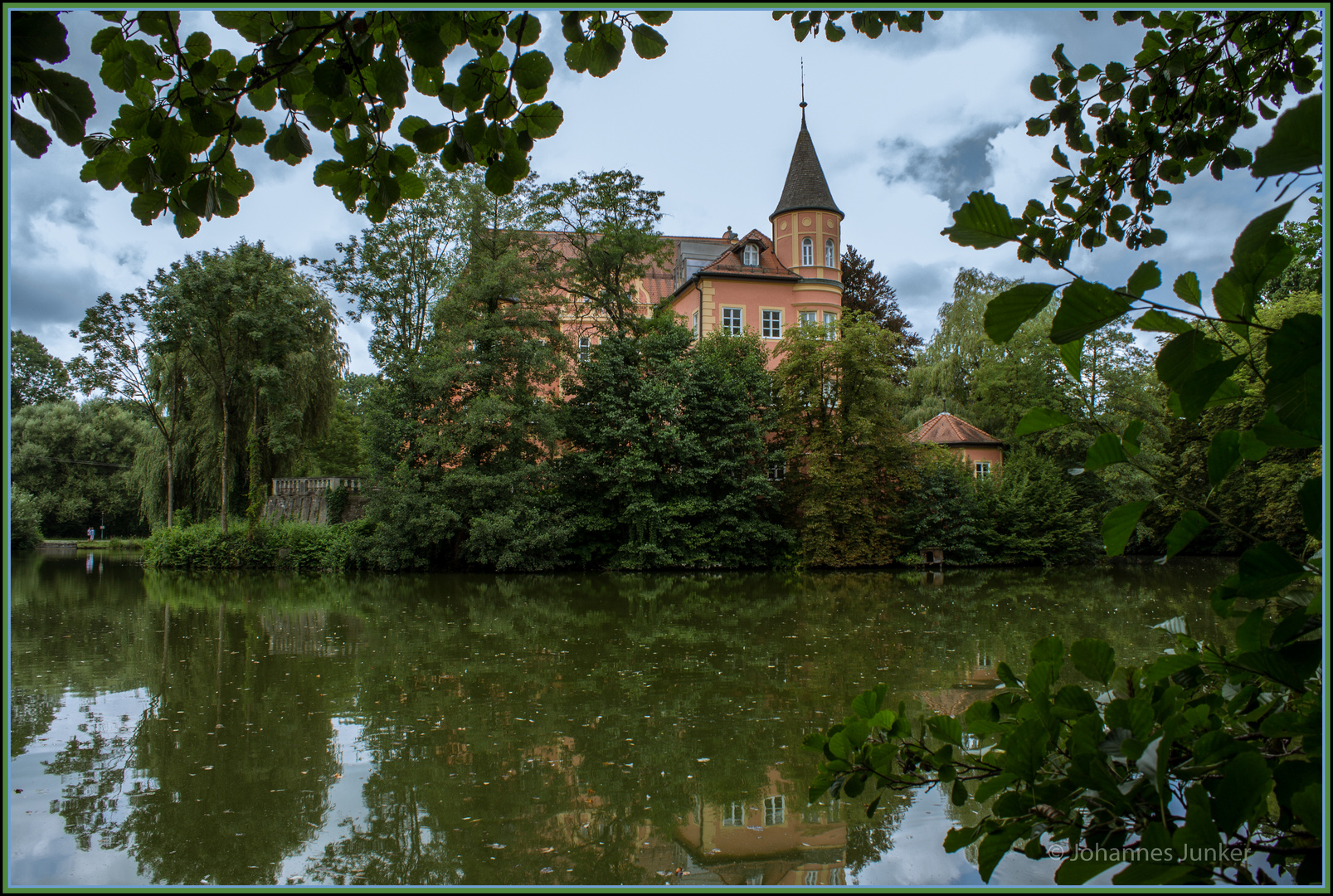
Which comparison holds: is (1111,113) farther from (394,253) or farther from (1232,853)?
(394,253)

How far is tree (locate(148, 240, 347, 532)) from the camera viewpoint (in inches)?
876

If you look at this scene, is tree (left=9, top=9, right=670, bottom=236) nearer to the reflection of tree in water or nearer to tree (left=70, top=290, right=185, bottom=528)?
the reflection of tree in water

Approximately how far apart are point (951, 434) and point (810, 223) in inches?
410

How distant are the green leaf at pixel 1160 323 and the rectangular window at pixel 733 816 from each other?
3.81 meters

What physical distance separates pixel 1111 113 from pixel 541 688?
6.42 m

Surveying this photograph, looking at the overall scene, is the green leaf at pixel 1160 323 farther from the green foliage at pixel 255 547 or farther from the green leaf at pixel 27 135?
the green foliage at pixel 255 547

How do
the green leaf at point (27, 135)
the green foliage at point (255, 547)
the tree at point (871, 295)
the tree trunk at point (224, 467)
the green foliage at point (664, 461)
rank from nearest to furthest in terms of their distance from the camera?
the green leaf at point (27, 135), the green foliage at point (664, 461), the green foliage at point (255, 547), the tree trunk at point (224, 467), the tree at point (871, 295)

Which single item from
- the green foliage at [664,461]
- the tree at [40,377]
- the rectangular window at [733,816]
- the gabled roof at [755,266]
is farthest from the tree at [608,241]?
the rectangular window at [733,816]

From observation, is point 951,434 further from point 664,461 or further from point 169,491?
point 169,491

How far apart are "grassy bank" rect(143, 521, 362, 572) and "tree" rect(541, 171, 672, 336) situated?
10606mm

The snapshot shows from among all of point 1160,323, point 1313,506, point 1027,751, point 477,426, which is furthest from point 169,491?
point 1313,506

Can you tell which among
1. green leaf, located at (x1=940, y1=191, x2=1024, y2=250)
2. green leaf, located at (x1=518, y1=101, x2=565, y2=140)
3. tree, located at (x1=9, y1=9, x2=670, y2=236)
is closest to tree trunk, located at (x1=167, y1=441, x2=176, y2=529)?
tree, located at (x1=9, y1=9, x2=670, y2=236)

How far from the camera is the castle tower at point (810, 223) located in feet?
99.8

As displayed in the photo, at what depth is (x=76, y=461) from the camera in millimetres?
29828
